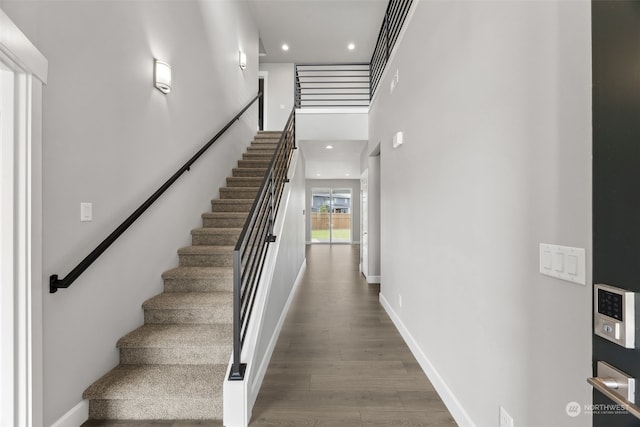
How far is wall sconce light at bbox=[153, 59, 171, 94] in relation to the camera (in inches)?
104

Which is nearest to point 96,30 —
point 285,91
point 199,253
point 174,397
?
point 199,253

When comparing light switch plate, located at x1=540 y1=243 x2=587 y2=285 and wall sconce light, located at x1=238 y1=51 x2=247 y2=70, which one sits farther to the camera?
wall sconce light, located at x1=238 y1=51 x2=247 y2=70

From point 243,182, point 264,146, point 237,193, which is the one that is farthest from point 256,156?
point 237,193

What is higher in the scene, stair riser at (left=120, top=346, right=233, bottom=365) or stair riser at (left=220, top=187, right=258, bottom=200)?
stair riser at (left=220, top=187, right=258, bottom=200)

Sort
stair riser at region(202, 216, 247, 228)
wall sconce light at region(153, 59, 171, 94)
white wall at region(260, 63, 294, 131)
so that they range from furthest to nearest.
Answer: white wall at region(260, 63, 294, 131) → stair riser at region(202, 216, 247, 228) → wall sconce light at region(153, 59, 171, 94)

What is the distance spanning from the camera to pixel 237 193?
158 inches

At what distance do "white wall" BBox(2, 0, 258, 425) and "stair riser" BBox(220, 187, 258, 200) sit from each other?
587 mm

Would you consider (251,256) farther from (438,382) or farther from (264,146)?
(264,146)

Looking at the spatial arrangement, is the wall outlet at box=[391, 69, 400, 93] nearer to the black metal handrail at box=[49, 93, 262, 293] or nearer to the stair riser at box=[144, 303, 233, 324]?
the black metal handrail at box=[49, 93, 262, 293]

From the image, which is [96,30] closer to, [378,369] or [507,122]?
[507,122]

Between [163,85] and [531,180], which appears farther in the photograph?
[163,85]

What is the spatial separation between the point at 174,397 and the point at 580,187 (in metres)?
2.42

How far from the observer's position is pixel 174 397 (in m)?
1.88

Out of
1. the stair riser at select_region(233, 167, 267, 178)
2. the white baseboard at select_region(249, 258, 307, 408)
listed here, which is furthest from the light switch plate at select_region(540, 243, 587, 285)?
the stair riser at select_region(233, 167, 267, 178)
